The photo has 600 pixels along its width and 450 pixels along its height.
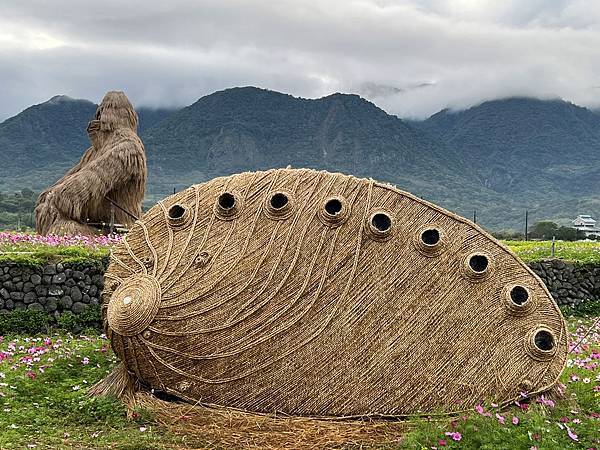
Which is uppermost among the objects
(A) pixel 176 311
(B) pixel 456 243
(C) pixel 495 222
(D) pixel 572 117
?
(D) pixel 572 117

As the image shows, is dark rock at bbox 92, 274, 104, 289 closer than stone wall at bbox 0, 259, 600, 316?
No

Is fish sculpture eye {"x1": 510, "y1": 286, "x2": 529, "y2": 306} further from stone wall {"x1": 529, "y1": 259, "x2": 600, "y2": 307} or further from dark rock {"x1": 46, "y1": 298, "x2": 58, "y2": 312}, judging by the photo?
stone wall {"x1": 529, "y1": 259, "x2": 600, "y2": 307}

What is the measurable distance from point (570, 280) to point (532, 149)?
96.2m

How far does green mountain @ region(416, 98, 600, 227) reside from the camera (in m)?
89.9

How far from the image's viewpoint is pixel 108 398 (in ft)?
20.4

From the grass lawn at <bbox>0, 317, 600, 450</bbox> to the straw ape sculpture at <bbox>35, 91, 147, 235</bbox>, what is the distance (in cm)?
741

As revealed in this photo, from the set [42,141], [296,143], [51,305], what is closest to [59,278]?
[51,305]

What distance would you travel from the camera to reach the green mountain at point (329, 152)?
75875 mm

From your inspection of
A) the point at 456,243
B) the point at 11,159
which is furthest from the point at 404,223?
the point at 11,159

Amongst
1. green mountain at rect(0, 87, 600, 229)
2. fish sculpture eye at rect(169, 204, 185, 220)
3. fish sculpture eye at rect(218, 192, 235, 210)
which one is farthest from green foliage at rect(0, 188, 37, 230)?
fish sculpture eye at rect(218, 192, 235, 210)

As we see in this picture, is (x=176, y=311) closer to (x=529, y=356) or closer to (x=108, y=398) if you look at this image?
(x=108, y=398)

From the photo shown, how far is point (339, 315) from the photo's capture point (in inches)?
235

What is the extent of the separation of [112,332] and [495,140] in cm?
10866

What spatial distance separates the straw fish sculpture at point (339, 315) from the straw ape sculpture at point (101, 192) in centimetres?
819
